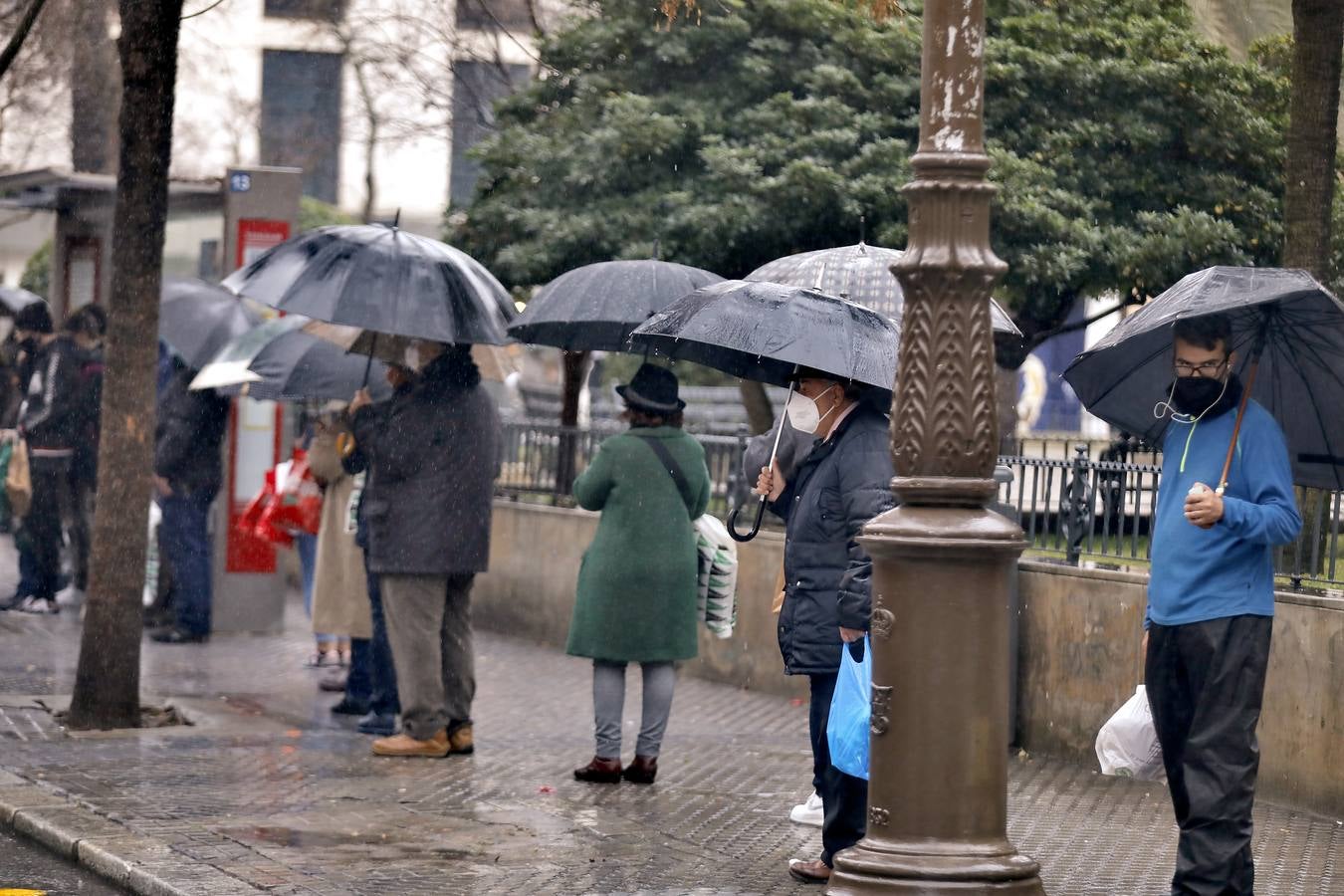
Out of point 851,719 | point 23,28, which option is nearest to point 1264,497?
point 851,719

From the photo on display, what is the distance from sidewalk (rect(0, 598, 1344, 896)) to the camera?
6.67 meters

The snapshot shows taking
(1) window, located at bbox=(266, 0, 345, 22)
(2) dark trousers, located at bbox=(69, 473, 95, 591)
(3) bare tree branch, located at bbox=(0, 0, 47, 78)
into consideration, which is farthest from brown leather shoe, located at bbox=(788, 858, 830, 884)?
(1) window, located at bbox=(266, 0, 345, 22)

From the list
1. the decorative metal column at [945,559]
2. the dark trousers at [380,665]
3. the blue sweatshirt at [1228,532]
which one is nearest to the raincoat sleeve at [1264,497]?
the blue sweatshirt at [1228,532]

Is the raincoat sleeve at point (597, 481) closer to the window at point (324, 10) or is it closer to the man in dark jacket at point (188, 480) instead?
the man in dark jacket at point (188, 480)

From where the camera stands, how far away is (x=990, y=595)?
5.26m

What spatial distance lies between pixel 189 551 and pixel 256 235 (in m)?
2.06

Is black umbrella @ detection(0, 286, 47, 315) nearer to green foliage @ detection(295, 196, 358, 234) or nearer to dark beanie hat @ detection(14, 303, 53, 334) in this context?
dark beanie hat @ detection(14, 303, 53, 334)

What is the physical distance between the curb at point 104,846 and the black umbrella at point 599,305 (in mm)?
2732

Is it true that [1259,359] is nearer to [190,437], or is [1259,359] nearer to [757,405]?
[190,437]

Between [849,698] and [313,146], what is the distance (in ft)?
78.4

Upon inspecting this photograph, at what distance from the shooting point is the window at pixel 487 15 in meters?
16.0

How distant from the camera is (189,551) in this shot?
12508mm

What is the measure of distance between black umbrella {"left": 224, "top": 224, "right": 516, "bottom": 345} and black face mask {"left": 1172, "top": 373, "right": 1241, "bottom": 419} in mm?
3541

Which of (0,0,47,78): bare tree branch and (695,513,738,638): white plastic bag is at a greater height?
(0,0,47,78): bare tree branch
